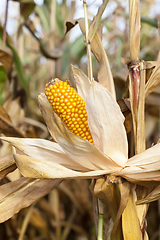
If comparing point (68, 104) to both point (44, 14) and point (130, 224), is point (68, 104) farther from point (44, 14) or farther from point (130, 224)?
point (44, 14)

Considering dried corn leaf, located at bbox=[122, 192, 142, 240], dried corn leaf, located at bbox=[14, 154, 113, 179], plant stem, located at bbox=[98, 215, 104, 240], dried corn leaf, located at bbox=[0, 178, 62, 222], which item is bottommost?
plant stem, located at bbox=[98, 215, 104, 240]

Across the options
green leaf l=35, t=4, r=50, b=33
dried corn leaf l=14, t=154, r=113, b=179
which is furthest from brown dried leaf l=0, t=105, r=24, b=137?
green leaf l=35, t=4, r=50, b=33

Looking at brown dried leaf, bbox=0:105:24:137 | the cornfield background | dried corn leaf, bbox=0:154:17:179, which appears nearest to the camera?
dried corn leaf, bbox=0:154:17:179

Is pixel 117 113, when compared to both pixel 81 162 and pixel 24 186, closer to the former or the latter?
pixel 81 162

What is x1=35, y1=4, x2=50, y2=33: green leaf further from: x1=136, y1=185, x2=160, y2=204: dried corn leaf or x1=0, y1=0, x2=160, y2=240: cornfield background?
x1=136, y1=185, x2=160, y2=204: dried corn leaf

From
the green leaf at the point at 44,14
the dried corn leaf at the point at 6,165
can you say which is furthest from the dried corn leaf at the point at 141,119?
the green leaf at the point at 44,14

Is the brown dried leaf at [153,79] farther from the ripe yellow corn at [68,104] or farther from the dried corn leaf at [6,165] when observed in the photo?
the dried corn leaf at [6,165]

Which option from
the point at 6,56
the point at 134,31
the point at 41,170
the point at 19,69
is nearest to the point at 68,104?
the point at 41,170
